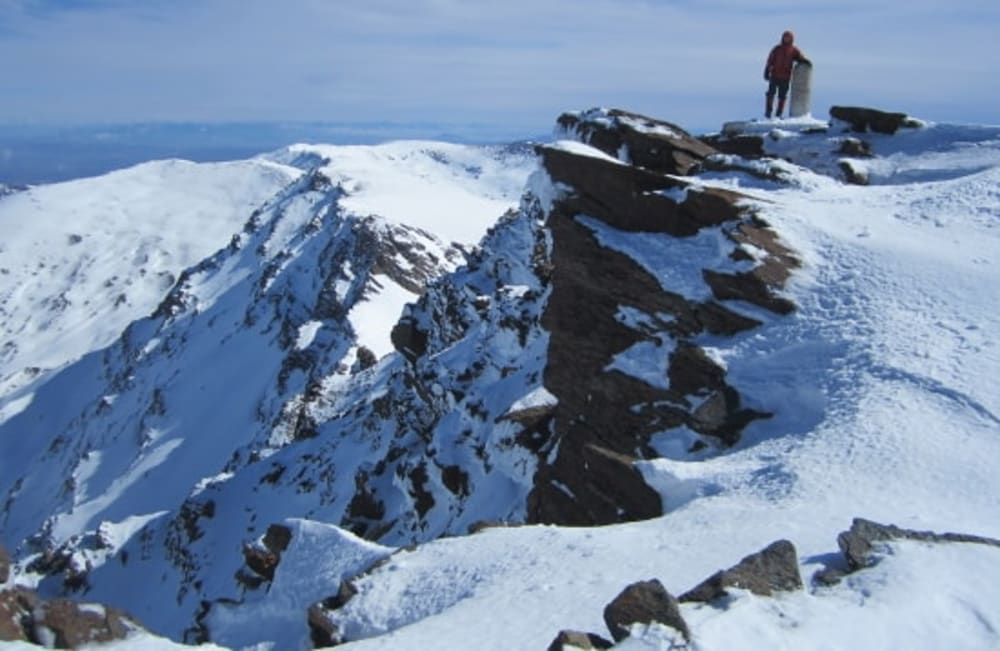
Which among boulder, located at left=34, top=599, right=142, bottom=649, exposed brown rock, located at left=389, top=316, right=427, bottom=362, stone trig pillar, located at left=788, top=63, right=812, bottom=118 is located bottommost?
exposed brown rock, located at left=389, top=316, right=427, bottom=362

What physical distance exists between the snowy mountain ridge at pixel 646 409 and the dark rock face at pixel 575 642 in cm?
53

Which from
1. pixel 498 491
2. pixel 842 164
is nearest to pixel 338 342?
pixel 498 491

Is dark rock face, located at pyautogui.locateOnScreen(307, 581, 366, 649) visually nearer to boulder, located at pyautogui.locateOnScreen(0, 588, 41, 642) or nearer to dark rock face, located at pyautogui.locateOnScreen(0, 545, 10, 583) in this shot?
boulder, located at pyautogui.locateOnScreen(0, 588, 41, 642)

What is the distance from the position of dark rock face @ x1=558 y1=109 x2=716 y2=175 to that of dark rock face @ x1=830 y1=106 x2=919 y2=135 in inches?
208

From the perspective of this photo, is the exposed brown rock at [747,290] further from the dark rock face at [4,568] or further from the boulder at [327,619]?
the dark rock face at [4,568]

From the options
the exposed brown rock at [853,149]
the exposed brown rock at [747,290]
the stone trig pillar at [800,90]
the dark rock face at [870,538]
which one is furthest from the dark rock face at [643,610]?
the stone trig pillar at [800,90]

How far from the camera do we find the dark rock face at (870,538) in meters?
12.0

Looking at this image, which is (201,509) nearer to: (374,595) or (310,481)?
(310,481)

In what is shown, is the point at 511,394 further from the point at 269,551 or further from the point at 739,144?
the point at 269,551

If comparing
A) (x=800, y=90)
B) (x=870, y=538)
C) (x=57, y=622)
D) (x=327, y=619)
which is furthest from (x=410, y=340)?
(x=870, y=538)

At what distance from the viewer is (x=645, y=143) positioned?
3041 centimetres

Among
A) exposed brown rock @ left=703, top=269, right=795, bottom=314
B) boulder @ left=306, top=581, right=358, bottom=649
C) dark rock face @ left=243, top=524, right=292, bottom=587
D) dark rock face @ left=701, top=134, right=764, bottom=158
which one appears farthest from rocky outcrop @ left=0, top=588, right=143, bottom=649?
dark rock face @ left=701, top=134, right=764, bottom=158

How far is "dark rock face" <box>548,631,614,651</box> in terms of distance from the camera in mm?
10211

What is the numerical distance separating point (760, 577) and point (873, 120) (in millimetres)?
25442
